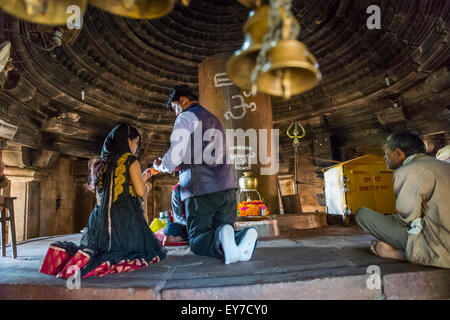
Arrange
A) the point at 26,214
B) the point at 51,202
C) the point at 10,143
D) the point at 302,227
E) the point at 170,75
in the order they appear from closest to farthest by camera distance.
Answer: the point at 302,227 < the point at 10,143 < the point at 26,214 < the point at 51,202 < the point at 170,75

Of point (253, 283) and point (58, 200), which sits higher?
point (58, 200)

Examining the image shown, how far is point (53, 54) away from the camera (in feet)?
20.5

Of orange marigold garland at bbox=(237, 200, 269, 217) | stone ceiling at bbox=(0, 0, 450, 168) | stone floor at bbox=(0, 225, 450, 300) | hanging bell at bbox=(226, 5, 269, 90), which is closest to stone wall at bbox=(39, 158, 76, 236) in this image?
stone ceiling at bbox=(0, 0, 450, 168)

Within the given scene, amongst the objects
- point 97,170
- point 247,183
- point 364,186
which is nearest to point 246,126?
point 247,183

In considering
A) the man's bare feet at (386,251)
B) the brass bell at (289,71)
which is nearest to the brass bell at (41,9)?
the brass bell at (289,71)

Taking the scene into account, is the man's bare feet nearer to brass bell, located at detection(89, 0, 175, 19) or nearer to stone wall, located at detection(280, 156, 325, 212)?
brass bell, located at detection(89, 0, 175, 19)

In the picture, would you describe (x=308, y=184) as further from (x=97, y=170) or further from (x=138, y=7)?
(x=138, y=7)

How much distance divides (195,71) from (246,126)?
523 cm

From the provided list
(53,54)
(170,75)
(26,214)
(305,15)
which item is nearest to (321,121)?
(305,15)

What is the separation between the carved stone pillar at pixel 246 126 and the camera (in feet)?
17.8

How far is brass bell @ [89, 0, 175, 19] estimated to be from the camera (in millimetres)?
1244

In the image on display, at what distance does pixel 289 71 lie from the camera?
52.2 inches

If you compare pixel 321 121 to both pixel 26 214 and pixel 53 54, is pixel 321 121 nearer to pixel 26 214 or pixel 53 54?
pixel 53 54
